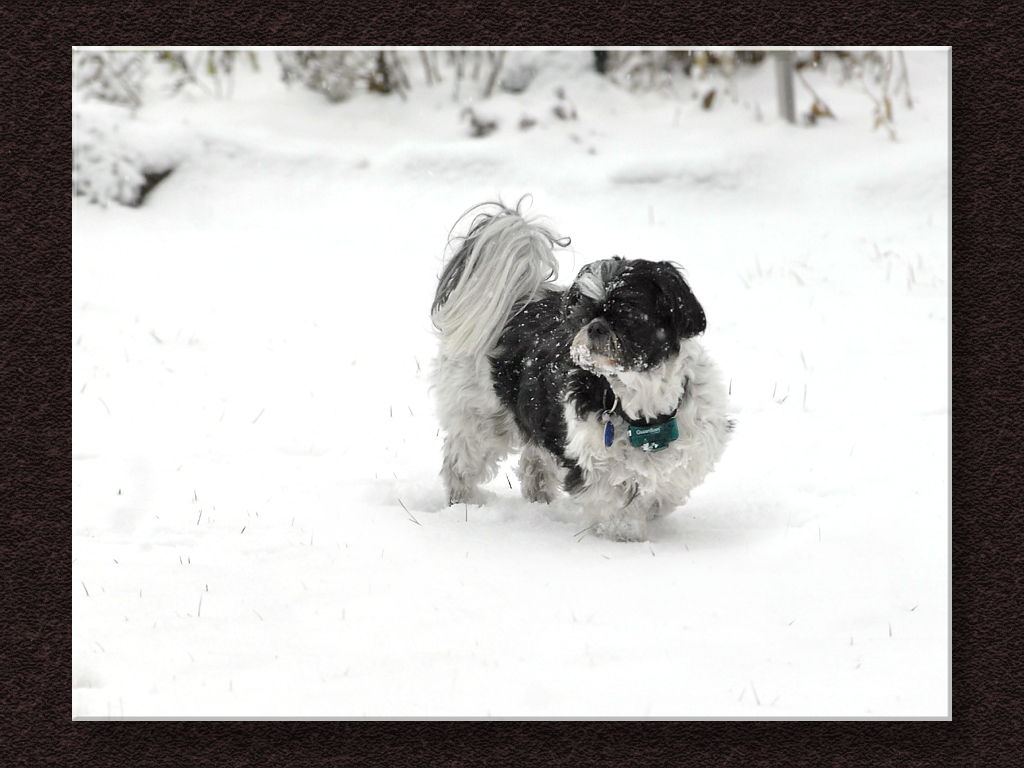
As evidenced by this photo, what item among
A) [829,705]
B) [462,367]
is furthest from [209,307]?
[829,705]

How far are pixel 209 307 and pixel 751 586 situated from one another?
4779 mm

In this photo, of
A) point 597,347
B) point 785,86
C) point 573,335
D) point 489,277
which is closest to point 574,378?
point 573,335

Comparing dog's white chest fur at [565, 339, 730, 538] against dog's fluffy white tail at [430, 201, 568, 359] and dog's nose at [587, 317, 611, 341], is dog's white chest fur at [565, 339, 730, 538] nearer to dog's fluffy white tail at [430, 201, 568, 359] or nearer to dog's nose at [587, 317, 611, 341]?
dog's nose at [587, 317, 611, 341]

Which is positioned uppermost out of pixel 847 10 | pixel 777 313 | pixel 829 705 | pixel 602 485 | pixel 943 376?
pixel 847 10

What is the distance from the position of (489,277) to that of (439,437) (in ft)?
4.25

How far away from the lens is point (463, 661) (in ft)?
10.3

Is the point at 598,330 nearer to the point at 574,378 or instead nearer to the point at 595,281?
the point at 595,281

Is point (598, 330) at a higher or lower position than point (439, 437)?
higher

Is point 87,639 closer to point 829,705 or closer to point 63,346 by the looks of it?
point 63,346

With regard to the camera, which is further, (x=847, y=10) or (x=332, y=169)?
(x=332, y=169)

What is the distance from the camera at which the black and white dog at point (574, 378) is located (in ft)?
12.7

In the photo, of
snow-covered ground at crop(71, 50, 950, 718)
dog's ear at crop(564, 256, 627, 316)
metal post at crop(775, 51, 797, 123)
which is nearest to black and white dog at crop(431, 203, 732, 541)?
dog's ear at crop(564, 256, 627, 316)

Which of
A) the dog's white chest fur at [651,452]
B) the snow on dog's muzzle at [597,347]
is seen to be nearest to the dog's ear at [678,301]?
the dog's white chest fur at [651,452]

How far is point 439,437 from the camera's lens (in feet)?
18.6
